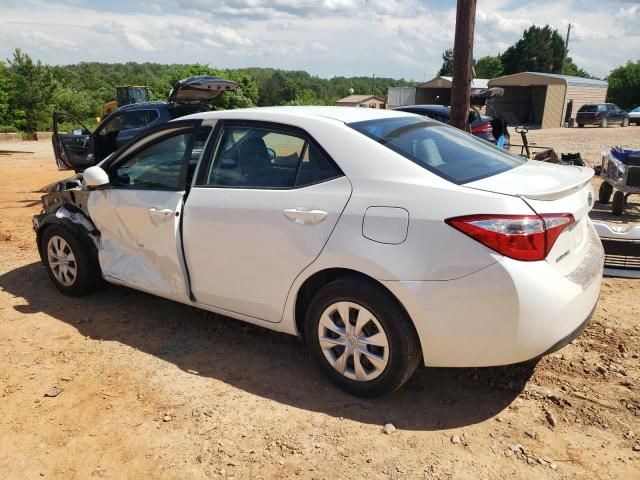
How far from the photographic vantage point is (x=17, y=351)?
3852 millimetres

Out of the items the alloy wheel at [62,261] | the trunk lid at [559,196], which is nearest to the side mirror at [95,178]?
the alloy wheel at [62,261]

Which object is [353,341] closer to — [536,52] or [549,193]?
[549,193]

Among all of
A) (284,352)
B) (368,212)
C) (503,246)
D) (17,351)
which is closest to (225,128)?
(368,212)

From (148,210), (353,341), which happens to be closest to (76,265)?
(148,210)

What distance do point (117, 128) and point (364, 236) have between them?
896 centimetres

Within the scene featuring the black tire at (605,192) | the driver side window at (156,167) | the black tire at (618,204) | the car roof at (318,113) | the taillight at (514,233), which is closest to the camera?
the taillight at (514,233)

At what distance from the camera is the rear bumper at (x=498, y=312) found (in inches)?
97.7

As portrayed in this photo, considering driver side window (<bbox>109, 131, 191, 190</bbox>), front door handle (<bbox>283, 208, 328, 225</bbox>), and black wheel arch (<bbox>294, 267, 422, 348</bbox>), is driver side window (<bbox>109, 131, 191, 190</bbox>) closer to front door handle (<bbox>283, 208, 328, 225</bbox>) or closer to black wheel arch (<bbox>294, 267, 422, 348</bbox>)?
front door handle (<bbox>283, 208, 328, 225</bbox>)

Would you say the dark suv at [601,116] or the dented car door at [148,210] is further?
the dark suv at [601,116]

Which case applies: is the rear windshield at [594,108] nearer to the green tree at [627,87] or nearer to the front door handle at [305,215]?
the green tree at [627,87]

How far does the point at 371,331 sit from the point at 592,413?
1.31 meters

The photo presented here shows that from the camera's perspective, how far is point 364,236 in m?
2.77

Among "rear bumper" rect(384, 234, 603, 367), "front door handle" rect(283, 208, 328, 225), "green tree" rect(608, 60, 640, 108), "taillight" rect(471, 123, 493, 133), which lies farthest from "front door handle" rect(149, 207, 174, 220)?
"green tree" rect(608, 60, 640, 108)

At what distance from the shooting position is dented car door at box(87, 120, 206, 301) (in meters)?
3.69
